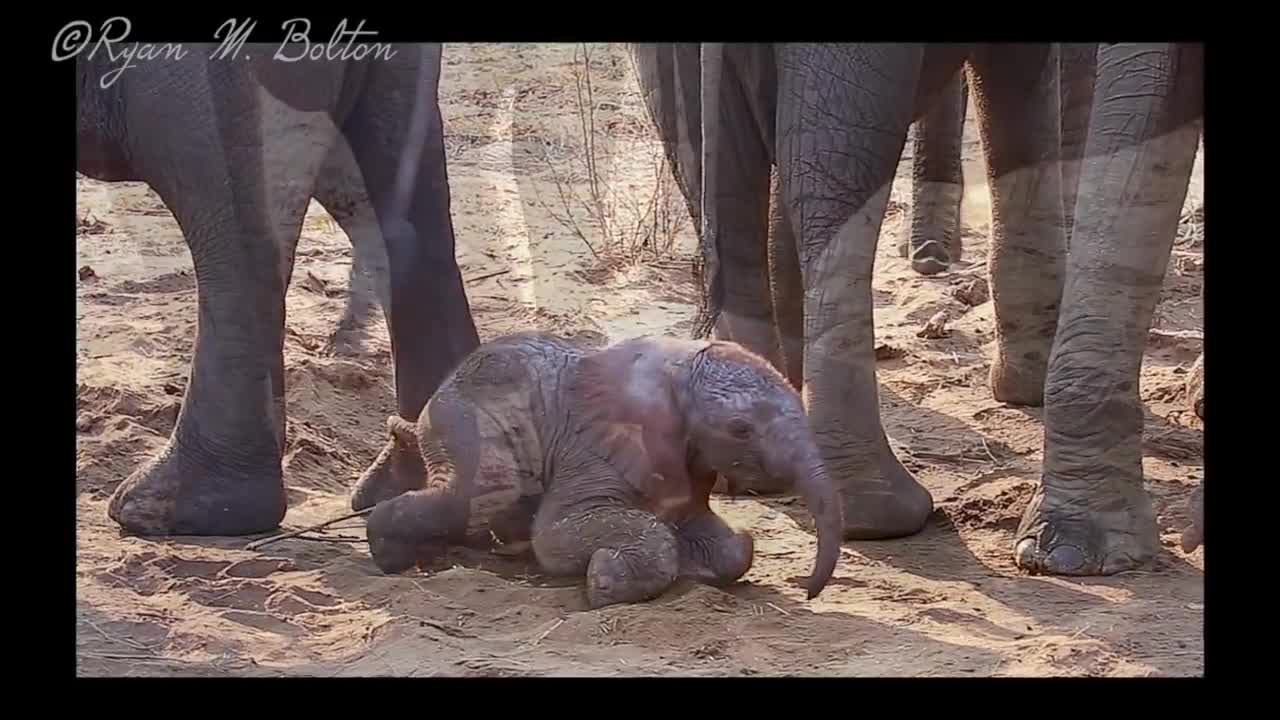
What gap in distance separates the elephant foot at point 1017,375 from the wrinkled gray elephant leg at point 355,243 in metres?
1.33

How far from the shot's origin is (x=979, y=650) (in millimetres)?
3457

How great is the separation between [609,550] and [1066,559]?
2.68 ft

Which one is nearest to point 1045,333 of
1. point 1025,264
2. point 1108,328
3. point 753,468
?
point 1025,264

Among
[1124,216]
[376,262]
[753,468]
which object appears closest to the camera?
[753,468]

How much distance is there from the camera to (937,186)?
484 centimetres

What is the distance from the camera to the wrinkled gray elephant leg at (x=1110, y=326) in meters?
3.88

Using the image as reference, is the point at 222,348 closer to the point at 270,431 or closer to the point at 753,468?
the point at 270,431

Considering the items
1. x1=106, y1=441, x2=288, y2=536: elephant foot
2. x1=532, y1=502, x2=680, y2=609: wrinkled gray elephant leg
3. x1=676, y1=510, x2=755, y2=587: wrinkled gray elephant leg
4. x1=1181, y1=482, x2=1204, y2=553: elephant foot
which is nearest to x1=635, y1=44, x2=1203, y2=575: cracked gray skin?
x1=1181, y1=482, x2=1204, y2=553: elephant foot

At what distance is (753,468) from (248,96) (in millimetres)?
1041

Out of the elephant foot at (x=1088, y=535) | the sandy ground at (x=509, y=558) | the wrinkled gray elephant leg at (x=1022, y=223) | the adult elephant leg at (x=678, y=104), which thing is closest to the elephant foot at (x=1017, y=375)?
the wrinkled gray elephant leg at (x=1022, y=223)

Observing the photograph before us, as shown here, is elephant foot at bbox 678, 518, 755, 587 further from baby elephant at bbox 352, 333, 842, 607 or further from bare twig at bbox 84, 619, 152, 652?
bare twig at bbox 84, 619, 152, 652

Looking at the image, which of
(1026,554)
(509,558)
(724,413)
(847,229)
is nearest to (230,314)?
(509,558)

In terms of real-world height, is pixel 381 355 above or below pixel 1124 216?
below

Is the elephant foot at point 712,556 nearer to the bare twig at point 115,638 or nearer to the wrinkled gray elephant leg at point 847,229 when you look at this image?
the wrinkled gray elephant leg at point 847,229
